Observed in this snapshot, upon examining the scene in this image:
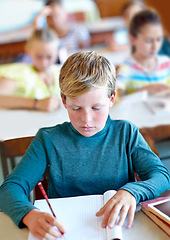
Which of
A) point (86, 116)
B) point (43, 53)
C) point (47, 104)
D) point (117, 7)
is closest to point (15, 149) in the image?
point (86, 116)

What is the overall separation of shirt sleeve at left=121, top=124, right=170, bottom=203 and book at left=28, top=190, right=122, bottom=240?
0.08 m

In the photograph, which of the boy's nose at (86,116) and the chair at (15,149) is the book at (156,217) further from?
the chair at (15,149)

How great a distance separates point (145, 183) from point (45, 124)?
94cm

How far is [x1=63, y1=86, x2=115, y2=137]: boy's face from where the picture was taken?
1.00 meters

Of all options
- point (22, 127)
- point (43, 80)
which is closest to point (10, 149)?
point (22, 127)

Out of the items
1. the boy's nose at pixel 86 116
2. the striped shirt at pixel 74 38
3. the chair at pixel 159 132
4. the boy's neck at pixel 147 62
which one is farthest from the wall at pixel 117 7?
the boy's nose at pixel 86 116

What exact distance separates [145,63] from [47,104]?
783 mm

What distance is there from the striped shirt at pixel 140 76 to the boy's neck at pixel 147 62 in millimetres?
20

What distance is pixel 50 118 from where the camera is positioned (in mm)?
1935

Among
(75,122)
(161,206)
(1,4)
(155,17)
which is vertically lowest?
(161,206)

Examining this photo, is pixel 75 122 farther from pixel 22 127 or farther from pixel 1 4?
pixel 1 4

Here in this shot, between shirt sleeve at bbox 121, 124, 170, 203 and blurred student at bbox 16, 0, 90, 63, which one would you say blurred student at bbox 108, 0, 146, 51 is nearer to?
blurred student at bbox 16, 0, 90, 63

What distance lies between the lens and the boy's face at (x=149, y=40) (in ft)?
7.80

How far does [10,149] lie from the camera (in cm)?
132
